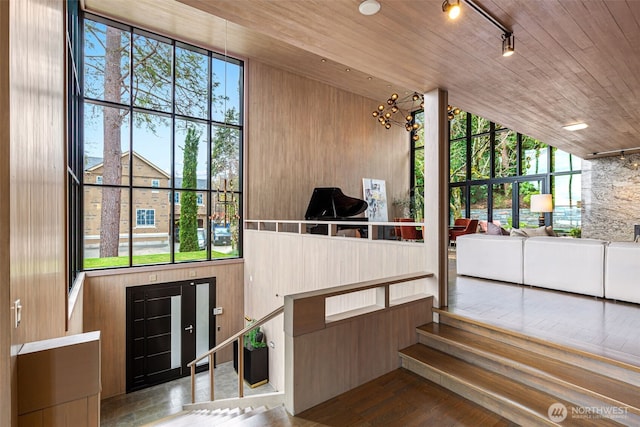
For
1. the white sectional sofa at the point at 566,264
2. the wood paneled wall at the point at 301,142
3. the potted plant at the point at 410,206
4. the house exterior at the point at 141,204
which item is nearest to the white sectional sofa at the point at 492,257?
the white sectional sofa at the point at 566,264

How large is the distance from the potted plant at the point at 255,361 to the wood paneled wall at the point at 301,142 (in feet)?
9.68

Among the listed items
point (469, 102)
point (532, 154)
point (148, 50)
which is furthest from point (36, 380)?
point (532, 154)

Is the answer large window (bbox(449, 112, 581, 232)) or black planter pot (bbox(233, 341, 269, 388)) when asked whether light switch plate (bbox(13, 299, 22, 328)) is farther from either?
large window (bbox(449, 112, 581, 232))

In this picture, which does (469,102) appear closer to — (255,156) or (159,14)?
(255,156)

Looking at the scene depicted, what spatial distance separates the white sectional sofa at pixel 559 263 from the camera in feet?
12.2

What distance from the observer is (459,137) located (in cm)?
1043

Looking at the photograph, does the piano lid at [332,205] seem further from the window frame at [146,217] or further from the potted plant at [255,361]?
the window frame at [146,217]

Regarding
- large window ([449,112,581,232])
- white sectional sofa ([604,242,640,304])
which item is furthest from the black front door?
large window ([449,112,581,232])

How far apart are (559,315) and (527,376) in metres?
1.23

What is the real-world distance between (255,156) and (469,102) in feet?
17.3

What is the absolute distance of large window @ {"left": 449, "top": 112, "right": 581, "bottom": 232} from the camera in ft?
28.0

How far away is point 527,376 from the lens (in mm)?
2488

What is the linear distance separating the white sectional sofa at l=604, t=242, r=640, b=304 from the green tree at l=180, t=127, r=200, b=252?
23.6ft

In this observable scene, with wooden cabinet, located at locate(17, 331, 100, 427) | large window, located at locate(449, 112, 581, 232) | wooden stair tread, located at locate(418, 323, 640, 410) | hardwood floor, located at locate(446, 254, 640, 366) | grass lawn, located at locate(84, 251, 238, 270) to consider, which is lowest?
wooden stair tread, located at locate(418, 323, 640, 410)
